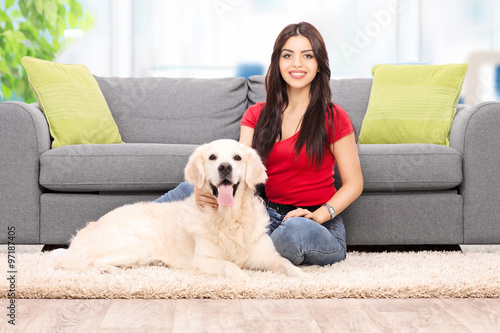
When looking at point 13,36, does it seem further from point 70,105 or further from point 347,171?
point 347,171

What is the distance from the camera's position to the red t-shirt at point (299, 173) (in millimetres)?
2324

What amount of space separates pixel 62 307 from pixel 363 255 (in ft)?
4.72

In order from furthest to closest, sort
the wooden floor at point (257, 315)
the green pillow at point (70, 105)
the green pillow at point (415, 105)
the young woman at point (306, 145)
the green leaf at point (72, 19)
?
the green leaf at point (72, 19) → the green pillow at point (415, 105) → the green pillow at point (70, 105) → the young woman at point (306, 145) → the wooden floor at point (257, 315)

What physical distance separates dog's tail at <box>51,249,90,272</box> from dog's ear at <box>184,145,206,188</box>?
529 millimetres

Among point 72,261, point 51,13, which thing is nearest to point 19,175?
point 72,261

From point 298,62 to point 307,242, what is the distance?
2.48 feet

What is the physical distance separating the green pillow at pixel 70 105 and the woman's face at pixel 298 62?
1299 millimetres

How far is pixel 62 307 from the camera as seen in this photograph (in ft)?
5.50

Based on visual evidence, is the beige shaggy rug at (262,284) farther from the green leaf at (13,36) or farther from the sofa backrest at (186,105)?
the green leaf at (13,36)

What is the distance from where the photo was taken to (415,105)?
10.4 ft

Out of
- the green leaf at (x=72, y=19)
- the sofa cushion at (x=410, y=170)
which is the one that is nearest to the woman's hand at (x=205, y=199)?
the sofa cushion at (x=410, y=170)

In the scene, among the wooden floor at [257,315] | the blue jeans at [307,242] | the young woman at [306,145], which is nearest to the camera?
the wooden floor at [257,315]

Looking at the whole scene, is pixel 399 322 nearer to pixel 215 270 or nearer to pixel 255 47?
pixel 215 270

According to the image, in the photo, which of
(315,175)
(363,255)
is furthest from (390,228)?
(315,175)
